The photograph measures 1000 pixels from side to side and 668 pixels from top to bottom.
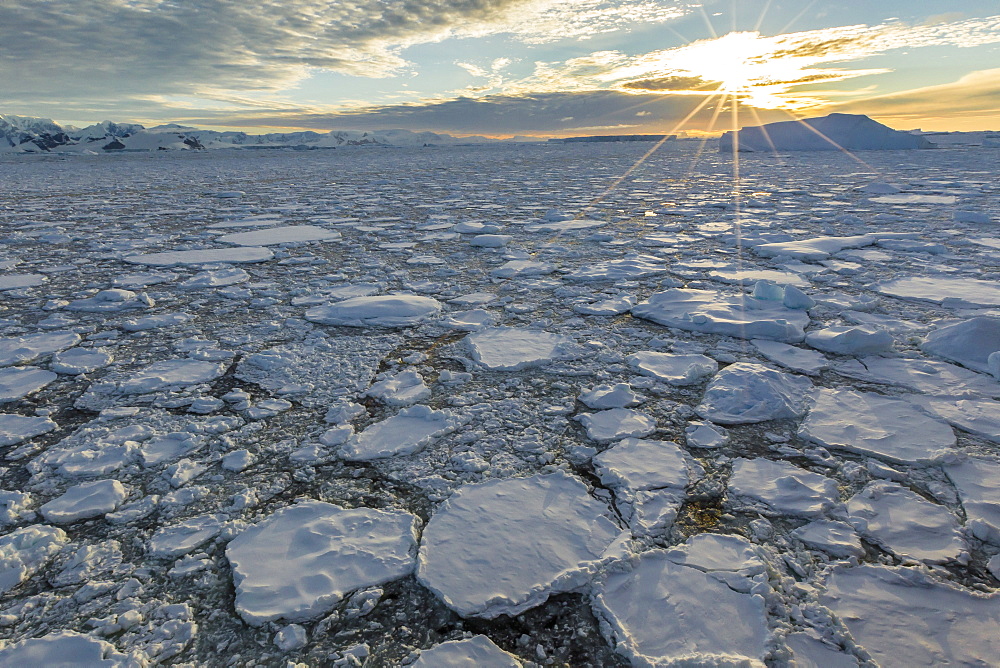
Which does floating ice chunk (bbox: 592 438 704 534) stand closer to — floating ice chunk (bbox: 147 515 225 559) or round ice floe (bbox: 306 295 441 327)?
floating ice chunk (bbox: 147 515 225 559)

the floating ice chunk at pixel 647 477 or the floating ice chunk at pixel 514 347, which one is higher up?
the floating ice chunk at pixel 514 347

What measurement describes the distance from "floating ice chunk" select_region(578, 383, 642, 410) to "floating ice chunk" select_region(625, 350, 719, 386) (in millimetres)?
172

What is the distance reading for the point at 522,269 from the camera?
3283 millimetres

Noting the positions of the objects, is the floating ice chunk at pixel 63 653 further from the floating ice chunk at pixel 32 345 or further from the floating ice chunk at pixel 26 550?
the floating ice chunk at pixel 32 345

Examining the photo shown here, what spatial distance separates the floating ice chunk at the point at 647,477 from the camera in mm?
1123

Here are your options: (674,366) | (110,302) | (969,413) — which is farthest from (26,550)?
(969,413)

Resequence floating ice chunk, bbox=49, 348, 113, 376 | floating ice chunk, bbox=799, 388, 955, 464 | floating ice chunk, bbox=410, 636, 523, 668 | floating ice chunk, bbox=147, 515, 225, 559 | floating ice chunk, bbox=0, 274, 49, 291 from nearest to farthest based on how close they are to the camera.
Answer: floating ice chunk, bbox=410, 636, 523, 668 → floating ice chunk, bbox=147, 515, 225, 559 → floating ice chunk, bbox=799, 388, 955, 464 → floating ice chunk, bbox=49, 348, 113, 376 → floating ice chunk, bbox=0, 274, 49, 291

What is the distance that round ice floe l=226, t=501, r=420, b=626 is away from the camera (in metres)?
0.91

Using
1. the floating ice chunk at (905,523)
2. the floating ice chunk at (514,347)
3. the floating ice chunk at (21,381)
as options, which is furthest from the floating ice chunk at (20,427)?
the floating ice chunk at (905,523)

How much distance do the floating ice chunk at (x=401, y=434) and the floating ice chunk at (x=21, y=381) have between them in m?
1.23

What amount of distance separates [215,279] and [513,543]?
9.26ft

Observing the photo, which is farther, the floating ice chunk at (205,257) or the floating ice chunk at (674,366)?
the floating ice chunk at (205,257)

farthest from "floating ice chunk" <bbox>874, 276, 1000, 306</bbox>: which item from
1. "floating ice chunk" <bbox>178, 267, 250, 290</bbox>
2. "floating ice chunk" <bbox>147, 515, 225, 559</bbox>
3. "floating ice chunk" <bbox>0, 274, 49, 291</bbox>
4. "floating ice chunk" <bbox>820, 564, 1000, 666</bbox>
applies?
"floating ice chunk" <bbox>0, 274, 49, 291</bbox>

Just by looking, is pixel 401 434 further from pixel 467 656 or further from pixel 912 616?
pixel 912 616
